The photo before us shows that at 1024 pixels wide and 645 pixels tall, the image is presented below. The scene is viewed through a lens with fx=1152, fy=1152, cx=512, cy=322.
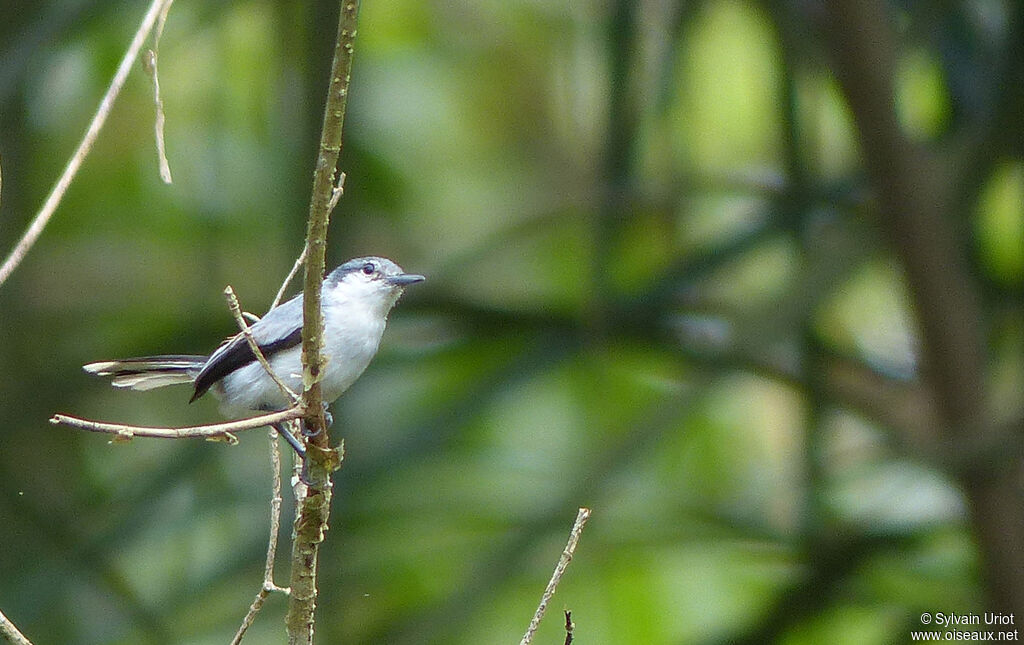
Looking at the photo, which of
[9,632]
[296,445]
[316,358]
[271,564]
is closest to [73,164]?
[316,358]

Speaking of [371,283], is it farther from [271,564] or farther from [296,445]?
[271,564]

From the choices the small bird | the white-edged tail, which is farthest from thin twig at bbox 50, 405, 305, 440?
the white-edged tail

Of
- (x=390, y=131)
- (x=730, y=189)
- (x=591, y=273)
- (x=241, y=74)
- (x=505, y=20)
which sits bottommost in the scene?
(x=591, y=273)

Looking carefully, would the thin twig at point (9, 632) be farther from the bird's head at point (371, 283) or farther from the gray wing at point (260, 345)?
the bird's head at point (371, 283)

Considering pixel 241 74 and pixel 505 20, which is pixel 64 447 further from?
pixel 505 20

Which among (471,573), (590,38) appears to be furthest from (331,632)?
A: (590,38)

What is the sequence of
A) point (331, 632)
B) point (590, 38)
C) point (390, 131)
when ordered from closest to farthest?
point (331, 632) → point (590, 38) → point (390, 131)
